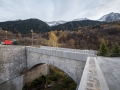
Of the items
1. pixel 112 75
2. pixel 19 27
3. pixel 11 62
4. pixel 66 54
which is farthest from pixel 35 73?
pixel 19 27

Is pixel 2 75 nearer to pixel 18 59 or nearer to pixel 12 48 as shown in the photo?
pixel 18 59

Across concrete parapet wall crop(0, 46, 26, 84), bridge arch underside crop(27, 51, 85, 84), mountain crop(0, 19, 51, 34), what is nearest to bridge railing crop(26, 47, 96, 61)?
bridge arch underside crop(27, 51, 85, 84)

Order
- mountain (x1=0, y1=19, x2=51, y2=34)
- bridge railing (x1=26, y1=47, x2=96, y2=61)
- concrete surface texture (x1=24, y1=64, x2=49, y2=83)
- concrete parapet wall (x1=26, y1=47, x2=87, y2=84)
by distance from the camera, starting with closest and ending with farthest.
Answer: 1. bridge railing (x1=26, y1=47, x2=96, y2=61)
2. concrete parapet wall (x1=26, y1=47, x2=87, y2=84)
3. concrete surface texture (x1=24, y1=64, x2=49, y2=83)
4. mountain (x1=0, y1=19, x2=51, y2=34)

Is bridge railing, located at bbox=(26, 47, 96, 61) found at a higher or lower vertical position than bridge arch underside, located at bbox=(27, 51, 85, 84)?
higher

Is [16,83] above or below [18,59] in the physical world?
below

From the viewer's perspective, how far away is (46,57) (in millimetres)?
11312

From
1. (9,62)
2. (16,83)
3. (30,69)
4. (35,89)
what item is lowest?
(35,89)

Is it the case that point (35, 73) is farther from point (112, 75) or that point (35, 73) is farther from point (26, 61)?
point (112, 75)

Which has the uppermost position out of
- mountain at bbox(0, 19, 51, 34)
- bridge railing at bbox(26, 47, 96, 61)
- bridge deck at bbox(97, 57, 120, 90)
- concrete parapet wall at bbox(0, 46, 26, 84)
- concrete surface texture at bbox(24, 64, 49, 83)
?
mountain at bbox(0, 19, 51, 34)

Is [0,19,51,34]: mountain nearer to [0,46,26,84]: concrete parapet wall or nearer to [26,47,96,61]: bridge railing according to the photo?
[0,46,26,84]: concrete parapet wall

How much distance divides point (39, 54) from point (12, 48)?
4216mm

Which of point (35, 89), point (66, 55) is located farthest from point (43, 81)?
point (66, 55)

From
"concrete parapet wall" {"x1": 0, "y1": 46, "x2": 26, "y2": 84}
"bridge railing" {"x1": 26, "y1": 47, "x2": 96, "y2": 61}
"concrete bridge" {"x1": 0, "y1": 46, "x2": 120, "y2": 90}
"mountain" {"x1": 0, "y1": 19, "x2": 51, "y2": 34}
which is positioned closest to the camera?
"bridge railing" {"x1": 26, "y1": 47, "x2": 96, "y2": 61}

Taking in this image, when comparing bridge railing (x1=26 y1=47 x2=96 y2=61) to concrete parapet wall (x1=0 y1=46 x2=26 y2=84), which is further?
concrete parapet wall (x1=0 y1=46 x2=26 y2=84)
